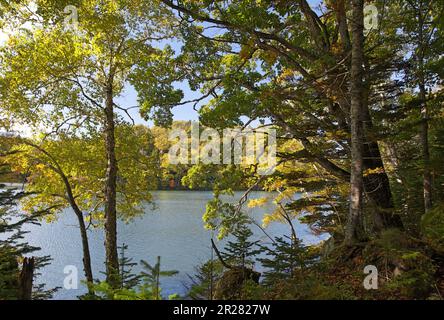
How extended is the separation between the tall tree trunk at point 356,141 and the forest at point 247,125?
0.03m

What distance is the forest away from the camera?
659 centimetres

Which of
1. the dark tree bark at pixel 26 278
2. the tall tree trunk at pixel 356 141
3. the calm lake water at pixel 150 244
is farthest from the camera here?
the calm lake water at pixel 150 244

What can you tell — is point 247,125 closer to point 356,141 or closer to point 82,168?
point 356,141

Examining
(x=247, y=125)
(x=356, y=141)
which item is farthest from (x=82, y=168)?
(x=356, y=141)

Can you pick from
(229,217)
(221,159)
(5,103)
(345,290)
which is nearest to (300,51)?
(221,159)

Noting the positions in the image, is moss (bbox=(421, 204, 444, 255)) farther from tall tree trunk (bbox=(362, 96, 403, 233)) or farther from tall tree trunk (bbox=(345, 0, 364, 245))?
tall tree trunk (bbox=(362, 96, 403, 233))

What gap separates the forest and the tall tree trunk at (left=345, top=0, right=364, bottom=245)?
3 cm

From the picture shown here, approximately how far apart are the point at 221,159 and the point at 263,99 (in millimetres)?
3904

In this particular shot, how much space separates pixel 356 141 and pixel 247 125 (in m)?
4.70

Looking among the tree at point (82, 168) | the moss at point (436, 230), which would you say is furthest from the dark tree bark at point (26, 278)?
the tree at point (82, 168)

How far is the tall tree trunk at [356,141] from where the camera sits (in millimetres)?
6828

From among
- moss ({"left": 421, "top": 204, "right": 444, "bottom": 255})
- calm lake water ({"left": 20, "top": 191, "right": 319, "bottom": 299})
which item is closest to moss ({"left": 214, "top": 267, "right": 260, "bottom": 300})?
moss ({"left": 421, "top": 204, "right": 444, "bottom": 255})

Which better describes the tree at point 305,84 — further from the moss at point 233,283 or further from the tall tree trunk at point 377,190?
the moss at point 233,283
